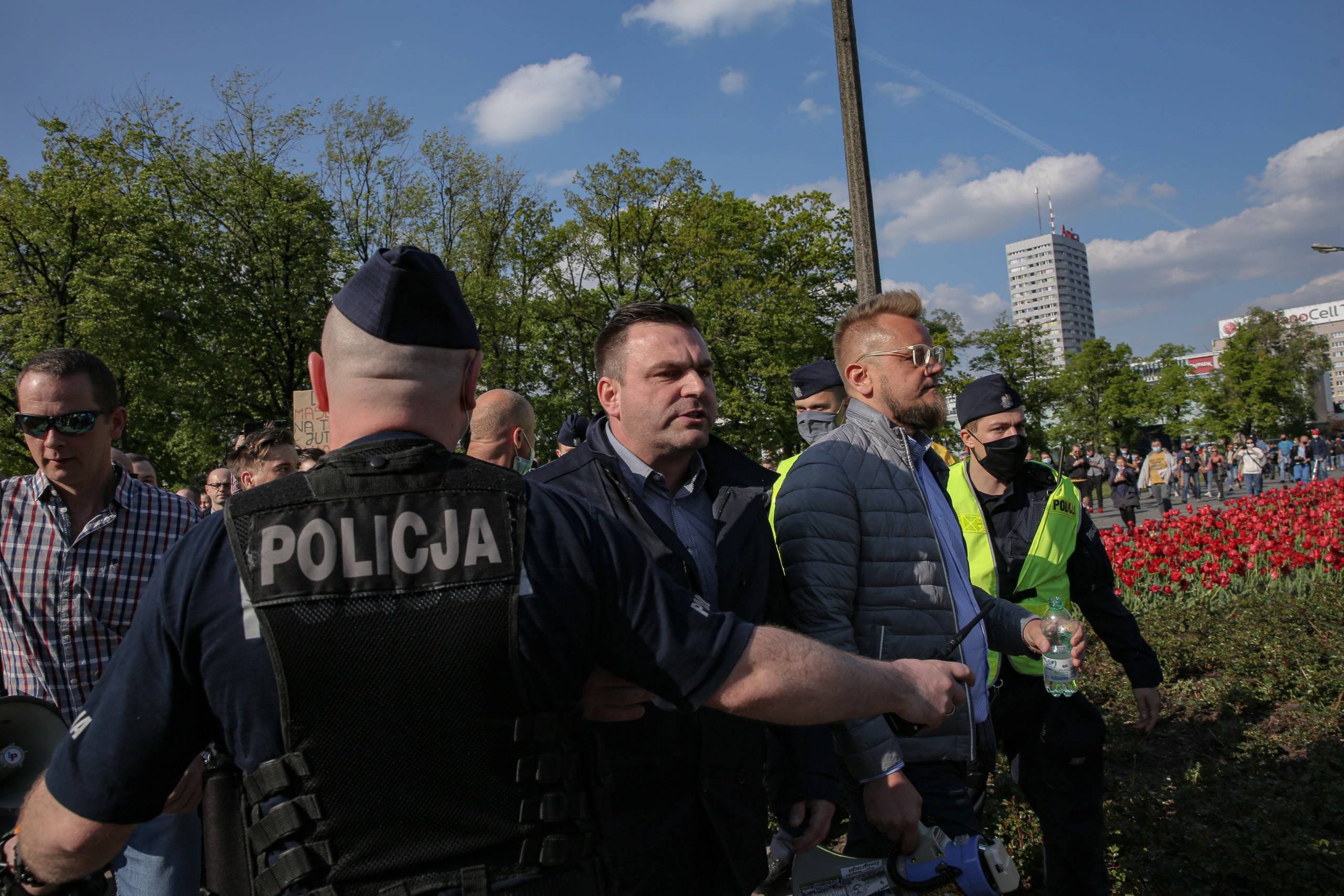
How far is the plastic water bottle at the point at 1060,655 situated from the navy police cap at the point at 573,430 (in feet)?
6.38

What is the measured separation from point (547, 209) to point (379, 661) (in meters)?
30.4

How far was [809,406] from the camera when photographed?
584 cm

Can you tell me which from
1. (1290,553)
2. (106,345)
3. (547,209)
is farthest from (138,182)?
(1290,553)

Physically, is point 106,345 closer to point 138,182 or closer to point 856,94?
point 138,182

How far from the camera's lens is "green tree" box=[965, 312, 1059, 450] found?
4809cm

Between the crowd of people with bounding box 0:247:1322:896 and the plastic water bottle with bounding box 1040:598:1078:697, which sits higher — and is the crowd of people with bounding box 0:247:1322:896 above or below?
above

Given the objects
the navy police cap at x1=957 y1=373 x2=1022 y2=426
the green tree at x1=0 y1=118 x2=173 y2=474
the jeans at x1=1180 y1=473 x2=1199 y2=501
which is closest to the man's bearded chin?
the navy police cap at x1=957 y1=373 x2=1022 y2=426

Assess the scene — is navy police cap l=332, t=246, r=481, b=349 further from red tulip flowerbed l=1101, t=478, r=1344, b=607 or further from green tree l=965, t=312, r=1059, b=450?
green tree l=965, t=312, r=1059, b=450

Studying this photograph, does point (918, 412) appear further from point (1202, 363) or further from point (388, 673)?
point (1202, 363)

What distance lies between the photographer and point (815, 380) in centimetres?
580

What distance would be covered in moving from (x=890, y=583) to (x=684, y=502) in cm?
67

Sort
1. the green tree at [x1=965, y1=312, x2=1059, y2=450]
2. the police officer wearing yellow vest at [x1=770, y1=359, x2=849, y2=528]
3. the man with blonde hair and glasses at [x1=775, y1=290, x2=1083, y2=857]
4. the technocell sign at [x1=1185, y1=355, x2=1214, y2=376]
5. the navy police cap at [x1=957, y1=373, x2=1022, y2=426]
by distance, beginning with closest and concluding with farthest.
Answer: the man with blonde hair and glasses at [x1=775, y1=290, x2=1083, y2=857], the navy police cap at [x1=957, y1=373, x2=1022, y2=426], the police officer wearing yellow vest at [x1=770, y1=359, x2=849, y2=528], the green tree at [x1=965, y1=312, x2=1059, y2=450], the technocell sign at [x1=1185, y1=355, x2=1214, y2=376]

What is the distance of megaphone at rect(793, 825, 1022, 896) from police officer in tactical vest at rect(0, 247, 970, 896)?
3.81ft

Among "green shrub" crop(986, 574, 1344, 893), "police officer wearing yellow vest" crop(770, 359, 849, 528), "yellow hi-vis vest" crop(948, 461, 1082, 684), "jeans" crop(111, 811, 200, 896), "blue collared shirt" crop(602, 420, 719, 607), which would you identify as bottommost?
"green shrub" crop(986, 574, 1344, 893)
